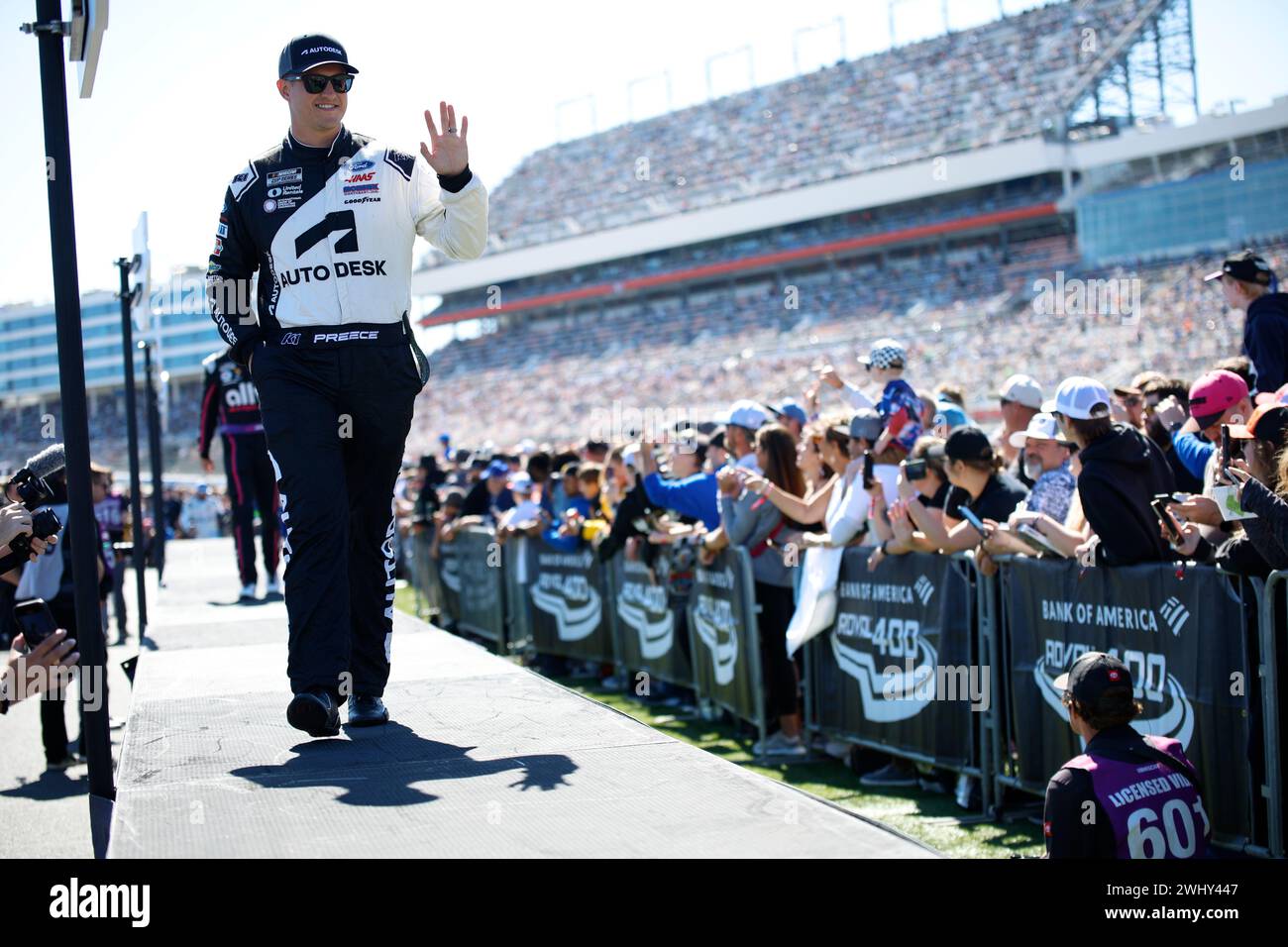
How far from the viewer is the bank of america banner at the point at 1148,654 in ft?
16.1

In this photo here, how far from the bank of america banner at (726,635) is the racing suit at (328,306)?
4069 millimetres

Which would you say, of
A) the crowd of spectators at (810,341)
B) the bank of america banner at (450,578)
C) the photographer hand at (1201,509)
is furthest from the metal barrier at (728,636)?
the crowd of spectators at (810,341)

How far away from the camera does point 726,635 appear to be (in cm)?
853

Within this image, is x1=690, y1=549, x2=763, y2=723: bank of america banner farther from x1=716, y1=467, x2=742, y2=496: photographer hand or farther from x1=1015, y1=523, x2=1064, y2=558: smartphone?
x1=1015, y1=523, x2=1064, y2=558: smartphone

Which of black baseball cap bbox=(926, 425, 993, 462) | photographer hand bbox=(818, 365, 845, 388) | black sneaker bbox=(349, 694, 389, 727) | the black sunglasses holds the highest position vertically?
the black sunglasses

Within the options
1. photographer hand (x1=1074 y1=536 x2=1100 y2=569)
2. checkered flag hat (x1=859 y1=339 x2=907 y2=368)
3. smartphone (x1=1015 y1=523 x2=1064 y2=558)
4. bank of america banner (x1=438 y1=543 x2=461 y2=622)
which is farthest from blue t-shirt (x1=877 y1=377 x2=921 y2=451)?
bank of america banner (x1=438 y1=543 x2=461 y2=622)

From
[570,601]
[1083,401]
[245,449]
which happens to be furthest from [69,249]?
[570,601]

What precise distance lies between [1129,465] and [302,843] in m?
4.13

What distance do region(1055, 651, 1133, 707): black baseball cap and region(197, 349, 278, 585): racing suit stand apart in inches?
240

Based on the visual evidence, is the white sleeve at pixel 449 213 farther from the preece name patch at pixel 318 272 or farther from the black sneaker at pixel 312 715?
the black sneaker at pixel 312 715

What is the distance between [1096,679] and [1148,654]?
143cm

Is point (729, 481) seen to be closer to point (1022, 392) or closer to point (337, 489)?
point (1022, 392)

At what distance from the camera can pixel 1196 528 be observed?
16.8 feet

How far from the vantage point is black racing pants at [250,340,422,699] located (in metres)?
3.96
